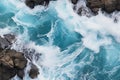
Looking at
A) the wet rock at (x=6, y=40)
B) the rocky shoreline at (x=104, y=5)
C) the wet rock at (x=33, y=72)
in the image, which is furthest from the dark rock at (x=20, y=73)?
the rocky shoreline at (x=104, y=5)

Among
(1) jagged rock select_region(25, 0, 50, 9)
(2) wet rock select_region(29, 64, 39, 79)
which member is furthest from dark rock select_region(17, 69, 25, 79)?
(1) jagged rock select_region(25, 0, 50, 9)

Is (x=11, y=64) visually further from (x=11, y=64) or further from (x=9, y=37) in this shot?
(x=9, y=37)

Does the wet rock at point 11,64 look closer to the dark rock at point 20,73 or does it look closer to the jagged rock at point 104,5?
the dark rock at point 20,73

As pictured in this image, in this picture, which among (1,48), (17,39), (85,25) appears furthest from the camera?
(85,25)

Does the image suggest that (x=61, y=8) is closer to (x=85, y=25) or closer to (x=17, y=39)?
(x=85, y=25)

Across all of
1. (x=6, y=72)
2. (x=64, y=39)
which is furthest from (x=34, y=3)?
(x=6, y=72)

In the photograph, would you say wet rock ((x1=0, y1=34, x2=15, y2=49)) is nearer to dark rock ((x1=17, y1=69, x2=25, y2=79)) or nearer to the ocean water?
the ocean water

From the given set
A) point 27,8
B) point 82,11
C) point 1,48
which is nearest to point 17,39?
point 1,48
